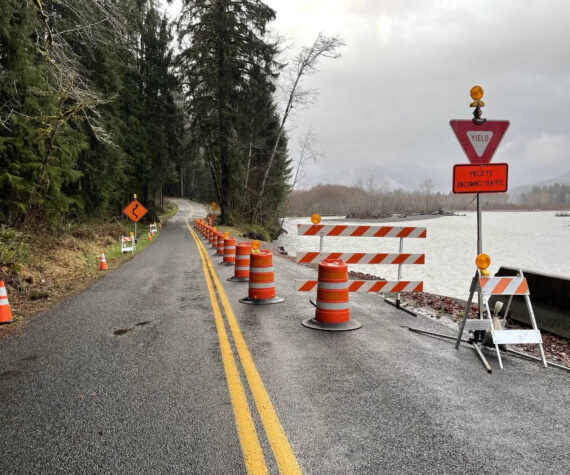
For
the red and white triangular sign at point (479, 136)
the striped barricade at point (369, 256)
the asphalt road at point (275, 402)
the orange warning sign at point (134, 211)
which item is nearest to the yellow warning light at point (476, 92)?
the red and white triangular sign at point (479, 136)

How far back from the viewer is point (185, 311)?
24.7 ft

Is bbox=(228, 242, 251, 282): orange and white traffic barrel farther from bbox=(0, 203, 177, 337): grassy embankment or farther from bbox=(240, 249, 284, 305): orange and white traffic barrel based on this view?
bbox=(0, 203, 177, 337): grassy embankment

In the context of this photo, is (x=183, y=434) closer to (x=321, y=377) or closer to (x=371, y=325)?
(x=321, y=377)

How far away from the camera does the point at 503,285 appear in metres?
5.31

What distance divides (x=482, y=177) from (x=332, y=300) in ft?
9.51

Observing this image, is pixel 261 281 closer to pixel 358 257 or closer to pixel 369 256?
pixel 358 257

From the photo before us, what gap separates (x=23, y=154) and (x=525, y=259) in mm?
26772

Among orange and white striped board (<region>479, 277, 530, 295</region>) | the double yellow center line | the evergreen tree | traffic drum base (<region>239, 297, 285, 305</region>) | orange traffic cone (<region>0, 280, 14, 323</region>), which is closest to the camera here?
the double yellow center line

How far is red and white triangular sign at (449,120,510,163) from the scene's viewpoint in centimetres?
585

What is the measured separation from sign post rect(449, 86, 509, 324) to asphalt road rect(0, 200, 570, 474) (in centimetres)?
230

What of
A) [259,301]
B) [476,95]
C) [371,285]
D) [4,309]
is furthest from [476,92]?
[4,309]

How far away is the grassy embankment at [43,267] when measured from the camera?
8672 mm

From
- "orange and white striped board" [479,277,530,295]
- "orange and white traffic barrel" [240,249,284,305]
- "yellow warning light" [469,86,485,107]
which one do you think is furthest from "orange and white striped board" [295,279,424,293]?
"yellow warning light" [469,86,485,107]

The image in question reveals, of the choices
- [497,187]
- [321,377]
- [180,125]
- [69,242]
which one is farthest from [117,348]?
[180,125]
